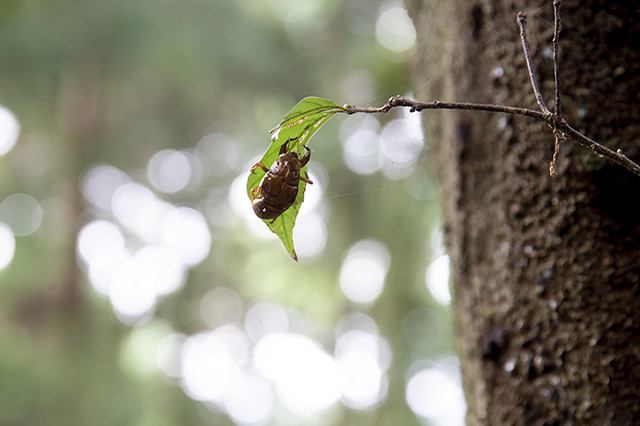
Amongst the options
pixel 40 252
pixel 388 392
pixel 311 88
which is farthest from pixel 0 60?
pixel 388 392

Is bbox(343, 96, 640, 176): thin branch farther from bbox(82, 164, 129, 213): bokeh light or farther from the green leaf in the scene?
bbox(82, 164, 129, 213): bokeh light

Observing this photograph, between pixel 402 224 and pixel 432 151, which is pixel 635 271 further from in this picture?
pixel 402 224

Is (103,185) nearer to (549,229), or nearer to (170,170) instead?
(170,170)

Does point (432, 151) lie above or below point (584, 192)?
above

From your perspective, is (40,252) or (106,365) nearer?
(106,365)

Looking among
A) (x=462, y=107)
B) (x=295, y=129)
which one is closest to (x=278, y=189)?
(x=295, y=129)

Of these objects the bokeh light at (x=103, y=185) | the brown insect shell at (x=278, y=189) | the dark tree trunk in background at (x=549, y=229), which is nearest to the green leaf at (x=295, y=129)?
the brown insect shell at (x=278, y=189)

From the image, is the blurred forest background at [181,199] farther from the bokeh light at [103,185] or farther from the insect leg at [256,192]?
the insect leg at [256,192]
